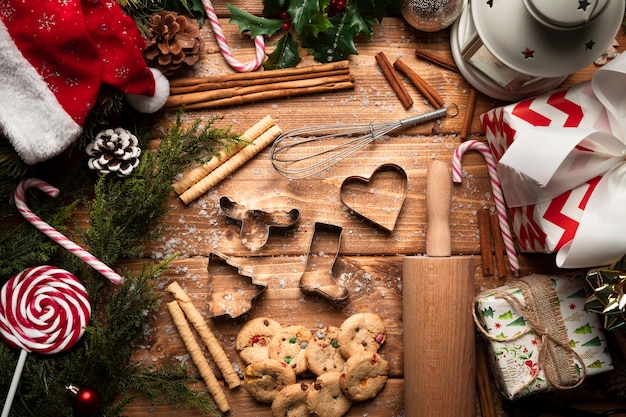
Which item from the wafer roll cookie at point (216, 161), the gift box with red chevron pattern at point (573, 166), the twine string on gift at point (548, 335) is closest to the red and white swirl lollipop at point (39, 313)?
the wafer roll cookie at point (216, 161)

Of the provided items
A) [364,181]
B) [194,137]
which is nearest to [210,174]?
[194,137]

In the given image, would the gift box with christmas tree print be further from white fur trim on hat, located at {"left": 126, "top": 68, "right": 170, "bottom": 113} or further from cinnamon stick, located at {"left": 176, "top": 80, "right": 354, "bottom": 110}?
white fur trim on hat, located at {"left": 126, "top": 68, "right": 170, "bottom": 113}

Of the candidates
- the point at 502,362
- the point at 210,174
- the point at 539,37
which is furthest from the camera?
the point at 210,174

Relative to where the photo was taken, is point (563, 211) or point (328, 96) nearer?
point (563, 211)

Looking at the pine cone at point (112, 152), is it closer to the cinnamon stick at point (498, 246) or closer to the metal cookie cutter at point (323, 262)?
the metal cookie cutter at point (323, 262)

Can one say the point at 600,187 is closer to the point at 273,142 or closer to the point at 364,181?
the point at 364,181

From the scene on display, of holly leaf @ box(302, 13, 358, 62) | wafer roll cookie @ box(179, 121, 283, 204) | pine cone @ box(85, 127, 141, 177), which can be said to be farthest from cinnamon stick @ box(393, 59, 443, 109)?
pine cone @ box(85, 127, 141, 177)
